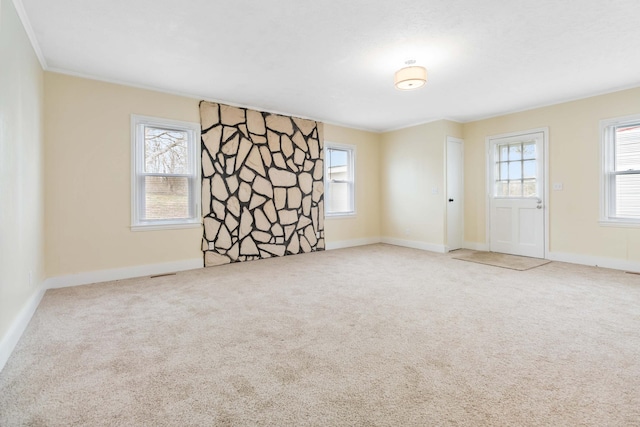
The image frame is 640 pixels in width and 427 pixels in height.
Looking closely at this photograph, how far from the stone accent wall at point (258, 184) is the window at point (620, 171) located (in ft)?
14.2

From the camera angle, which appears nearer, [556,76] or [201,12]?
[201,12]

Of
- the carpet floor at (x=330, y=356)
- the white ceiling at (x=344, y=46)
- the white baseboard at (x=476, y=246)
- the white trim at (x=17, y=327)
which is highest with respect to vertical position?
the white ceiling at (x=344, y=46)

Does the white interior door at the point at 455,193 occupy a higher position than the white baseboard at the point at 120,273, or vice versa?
the white interior door at the point at 455,193

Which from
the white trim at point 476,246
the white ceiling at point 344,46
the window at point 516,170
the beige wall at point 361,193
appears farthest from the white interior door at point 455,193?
the beige wall at point 361,193

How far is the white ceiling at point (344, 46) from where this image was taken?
2.52 meters

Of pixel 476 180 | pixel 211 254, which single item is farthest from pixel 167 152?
pixel 476 180

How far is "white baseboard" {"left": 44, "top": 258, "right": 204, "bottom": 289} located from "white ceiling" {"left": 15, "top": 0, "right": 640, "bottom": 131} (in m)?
2.39

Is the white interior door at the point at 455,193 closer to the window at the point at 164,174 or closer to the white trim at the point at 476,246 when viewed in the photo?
the white trim at the point at 476,246

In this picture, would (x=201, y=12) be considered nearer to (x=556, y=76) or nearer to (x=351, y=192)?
(x=556, y=76)

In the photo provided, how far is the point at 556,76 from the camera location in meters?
3.91

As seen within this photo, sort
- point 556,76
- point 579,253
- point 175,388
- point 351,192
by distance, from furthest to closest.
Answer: point 351,192
point 579,253
point 556,76
point 175,388

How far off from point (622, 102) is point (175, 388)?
240 inches

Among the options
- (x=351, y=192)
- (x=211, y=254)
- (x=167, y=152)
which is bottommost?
(x=211, y=254)

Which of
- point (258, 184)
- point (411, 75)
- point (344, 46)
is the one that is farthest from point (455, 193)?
point (344, 46)
